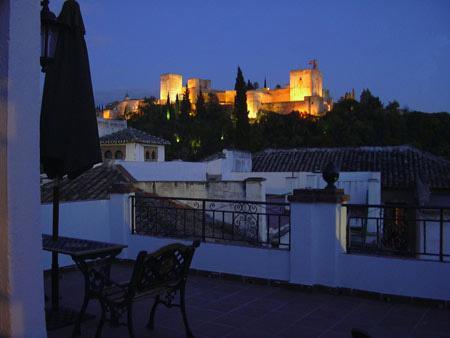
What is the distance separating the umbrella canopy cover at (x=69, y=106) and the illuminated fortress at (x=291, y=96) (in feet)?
240

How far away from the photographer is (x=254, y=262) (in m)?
5.76

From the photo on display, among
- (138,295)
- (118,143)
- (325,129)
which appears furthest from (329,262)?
(325,129)

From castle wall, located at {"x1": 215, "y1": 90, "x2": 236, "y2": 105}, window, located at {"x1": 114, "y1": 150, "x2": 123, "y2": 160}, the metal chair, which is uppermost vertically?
castle wall, located at {"x1": 215, "y1": 90, "x2": 236, "y2": 105}

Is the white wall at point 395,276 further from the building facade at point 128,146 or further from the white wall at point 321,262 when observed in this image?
the building facade at point 128,146

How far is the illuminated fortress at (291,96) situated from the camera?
258 feet

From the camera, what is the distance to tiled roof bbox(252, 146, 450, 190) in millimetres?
17484

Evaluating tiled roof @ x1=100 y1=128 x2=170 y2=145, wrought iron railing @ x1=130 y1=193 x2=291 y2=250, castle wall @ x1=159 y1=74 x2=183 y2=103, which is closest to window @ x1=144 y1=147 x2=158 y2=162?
tiled roof @ x1=100 y1=128 x2=170 y2=145

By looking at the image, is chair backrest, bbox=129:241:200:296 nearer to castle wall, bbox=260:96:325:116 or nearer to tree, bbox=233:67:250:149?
tree, bbox=233:67:250:149

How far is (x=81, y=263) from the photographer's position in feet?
11.9

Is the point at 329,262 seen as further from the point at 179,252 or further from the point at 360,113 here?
the point at 360,113

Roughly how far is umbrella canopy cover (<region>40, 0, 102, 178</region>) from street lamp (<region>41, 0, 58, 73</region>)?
5 centimetres

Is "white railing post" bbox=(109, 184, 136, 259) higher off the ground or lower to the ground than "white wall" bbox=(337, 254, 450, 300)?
higher

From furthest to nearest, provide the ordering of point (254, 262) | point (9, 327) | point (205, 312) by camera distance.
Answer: point (254, 262) → point (205, 312) → point (9, 327)

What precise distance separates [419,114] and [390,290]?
128 feet
